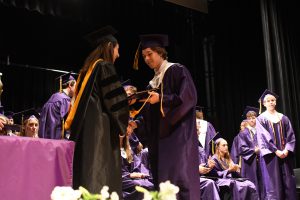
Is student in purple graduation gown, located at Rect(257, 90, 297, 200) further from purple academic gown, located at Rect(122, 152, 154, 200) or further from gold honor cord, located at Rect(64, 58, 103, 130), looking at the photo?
gold honor cord, located at Rect(64, 58, 103, 130)

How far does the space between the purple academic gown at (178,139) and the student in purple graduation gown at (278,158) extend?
3868mm

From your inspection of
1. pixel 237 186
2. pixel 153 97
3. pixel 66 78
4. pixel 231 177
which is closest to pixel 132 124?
pixel 153 97

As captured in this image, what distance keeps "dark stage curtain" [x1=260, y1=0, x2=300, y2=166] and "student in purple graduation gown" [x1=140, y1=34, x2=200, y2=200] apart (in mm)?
6000

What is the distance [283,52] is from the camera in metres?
9.63

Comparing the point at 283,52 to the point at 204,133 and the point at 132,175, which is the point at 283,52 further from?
the point at 132,175

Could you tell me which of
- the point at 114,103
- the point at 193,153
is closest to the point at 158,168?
the point at 193,153

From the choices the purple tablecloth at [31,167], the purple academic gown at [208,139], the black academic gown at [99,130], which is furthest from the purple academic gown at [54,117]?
the purple tablecloth at [31,167]

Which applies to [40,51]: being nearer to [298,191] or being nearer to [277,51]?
[277,51]

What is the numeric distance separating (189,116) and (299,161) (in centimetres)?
602

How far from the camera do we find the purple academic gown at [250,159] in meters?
8.08

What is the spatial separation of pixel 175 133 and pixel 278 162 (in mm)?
4086

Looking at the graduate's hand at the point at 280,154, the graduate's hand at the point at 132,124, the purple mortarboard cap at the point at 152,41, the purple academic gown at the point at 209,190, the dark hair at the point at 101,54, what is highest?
the purple mortarboard cap at the point at 152,41

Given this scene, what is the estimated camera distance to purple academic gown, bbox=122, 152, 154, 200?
541 centimetres

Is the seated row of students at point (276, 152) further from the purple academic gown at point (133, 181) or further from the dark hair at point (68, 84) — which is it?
the dark hair at point (68, 84)
